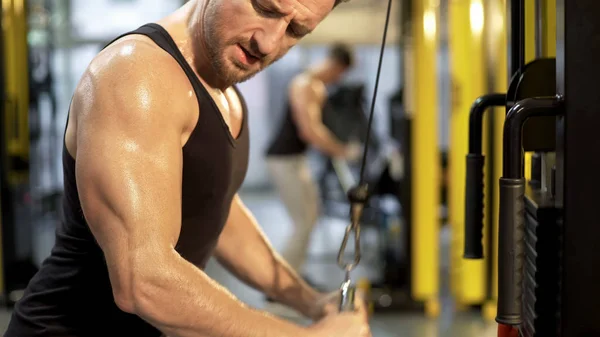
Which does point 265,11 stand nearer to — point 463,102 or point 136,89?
point 136,89

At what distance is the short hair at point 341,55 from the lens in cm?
477

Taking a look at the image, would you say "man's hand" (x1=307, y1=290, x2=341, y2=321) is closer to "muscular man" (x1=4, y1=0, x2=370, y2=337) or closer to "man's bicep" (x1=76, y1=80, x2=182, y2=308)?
"muscular man" (x1=4, y1=0, x2=370, y2=337)

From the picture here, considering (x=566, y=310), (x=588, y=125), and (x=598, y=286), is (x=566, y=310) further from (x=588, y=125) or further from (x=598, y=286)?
(x=588, y=125)

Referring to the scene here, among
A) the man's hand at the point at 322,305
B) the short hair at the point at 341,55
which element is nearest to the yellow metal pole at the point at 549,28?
the man's hand at the point at 322,305

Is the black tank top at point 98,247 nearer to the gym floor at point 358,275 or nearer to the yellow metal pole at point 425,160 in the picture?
the gym floor at point 358,275

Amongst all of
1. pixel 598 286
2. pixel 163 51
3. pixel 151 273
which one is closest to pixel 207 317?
pixel 151 273

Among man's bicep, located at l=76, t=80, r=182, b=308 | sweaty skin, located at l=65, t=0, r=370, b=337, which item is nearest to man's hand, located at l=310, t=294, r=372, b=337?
sweaty skin, located at l=65, t=0, r=370, b=337

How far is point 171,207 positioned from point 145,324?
399 millimetres

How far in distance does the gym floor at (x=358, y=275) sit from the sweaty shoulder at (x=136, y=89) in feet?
9.97

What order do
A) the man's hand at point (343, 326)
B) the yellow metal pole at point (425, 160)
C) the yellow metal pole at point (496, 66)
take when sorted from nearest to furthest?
→ the man's hand at point (343, 326)
the yellow metal pole at point (496, 66)
the yellow metal pole at point (425, 160)

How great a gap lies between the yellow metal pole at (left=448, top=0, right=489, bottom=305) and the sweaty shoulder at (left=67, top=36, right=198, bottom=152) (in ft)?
10.2

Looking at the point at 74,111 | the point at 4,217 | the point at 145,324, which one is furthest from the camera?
the point at 4,217

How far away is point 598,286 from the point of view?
997mm

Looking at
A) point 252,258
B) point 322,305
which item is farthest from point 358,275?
point 322,305
